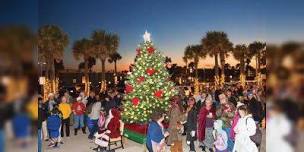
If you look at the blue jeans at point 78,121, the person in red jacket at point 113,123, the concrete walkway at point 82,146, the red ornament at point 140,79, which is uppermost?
the red ornament at point 140,79

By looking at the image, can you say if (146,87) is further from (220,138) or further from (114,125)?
(220,138)

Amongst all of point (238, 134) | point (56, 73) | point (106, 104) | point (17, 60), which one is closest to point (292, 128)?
point (238, 134)

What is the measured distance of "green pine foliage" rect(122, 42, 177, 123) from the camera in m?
8.19

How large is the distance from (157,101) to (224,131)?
7.94ft

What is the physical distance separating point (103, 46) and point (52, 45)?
195 centimetres

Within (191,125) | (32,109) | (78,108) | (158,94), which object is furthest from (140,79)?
(32,109)

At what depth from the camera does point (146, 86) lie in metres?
8.25

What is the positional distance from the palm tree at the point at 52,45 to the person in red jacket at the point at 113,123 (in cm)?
355

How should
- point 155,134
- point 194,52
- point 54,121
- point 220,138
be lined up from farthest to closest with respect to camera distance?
point 194,52
point 54,121
point 220,138
point 155,134

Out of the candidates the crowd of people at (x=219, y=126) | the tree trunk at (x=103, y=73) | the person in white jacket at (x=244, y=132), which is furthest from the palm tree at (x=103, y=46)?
the person in white jacket at (x=244, y=132)

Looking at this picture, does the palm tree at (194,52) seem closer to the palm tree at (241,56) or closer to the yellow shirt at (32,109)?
the palm tree at (241,56)

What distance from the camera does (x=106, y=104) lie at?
8.26m

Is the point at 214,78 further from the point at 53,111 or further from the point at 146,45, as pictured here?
the point at 53,111

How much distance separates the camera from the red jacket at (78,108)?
28.9 feet
